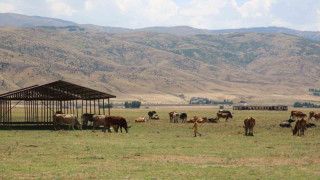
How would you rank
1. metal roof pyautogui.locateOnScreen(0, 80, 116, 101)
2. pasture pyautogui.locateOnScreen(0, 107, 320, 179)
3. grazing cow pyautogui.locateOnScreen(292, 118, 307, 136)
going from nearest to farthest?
pasture pyautogui.locateOnScreen(0, 107, 320, 179) < grazing cow pyautogui.locateOnScreen(292, 118, 307, 136) < metal roof pyautogui.locateOnScreen(0, 80, 116, 101)

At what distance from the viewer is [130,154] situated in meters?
23.3

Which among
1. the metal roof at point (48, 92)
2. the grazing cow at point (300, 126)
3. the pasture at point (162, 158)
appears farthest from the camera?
the metal roof at point (48, 92)

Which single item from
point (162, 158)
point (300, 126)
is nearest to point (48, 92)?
point (300, 126)

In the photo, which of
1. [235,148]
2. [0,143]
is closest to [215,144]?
[235,148]

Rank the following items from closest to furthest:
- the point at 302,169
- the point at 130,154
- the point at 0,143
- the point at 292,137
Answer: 1. the point at 302,169
2. the point at 130,154
3. the point at 0,143
4. the point at 292,137

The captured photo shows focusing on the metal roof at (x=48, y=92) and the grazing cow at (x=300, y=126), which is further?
the metal roof at (x=48, y=92)

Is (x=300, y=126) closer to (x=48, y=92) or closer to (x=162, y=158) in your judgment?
(x=162, y=158)

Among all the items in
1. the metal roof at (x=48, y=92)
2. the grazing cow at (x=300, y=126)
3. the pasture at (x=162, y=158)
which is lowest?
the pasture at (x=162, y=158)

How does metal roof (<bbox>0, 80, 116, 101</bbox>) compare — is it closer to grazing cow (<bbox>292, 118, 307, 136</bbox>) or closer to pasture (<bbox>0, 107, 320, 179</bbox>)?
pasture (<bbox>0, 107, 320, 179</bbox>)

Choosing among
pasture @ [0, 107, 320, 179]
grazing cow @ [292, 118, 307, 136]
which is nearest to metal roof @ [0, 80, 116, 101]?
pasture @ [0, 107, 320, 179]

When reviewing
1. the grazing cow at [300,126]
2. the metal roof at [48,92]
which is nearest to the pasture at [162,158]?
the grazing cow at [300,126]

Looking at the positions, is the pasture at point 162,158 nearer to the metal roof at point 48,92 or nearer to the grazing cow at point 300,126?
the grazing cow at point 300,126

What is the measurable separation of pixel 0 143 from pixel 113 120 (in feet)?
37.1

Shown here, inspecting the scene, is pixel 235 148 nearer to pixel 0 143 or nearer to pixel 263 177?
pixel 263 177
